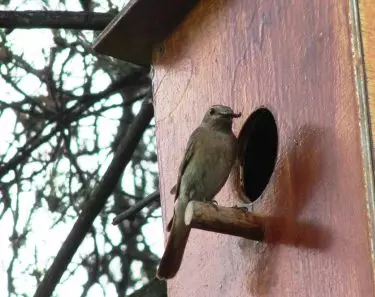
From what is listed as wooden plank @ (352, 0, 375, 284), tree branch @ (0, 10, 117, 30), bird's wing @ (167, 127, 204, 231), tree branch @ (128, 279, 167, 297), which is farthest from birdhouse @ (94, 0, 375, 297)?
tree branch @ (128, 279, 167, 297)

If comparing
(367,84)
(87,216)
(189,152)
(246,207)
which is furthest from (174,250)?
(367,84)

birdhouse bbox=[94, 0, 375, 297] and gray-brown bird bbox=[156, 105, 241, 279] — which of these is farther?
gray-brown bird bbox=[156, 105, 241, 279]

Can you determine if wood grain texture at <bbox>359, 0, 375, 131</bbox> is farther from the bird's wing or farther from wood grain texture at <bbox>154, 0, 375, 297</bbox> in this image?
the bird's wing

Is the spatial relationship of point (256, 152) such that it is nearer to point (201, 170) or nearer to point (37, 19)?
point (201, 170)

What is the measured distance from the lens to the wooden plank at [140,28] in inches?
149

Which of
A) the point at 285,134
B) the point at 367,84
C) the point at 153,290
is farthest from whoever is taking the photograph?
the point at 153,290

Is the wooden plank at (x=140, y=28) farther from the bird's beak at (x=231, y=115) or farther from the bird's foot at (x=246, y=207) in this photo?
the bird's foot at (x=246, y=207)

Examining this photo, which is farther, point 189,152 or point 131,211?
point 131,211

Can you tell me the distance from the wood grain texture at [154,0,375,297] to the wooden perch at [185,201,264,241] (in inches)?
1.5

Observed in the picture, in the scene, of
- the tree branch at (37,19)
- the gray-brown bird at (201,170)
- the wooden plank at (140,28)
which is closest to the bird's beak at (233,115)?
the gray-brown bird at (201,170)

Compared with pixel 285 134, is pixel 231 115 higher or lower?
higher

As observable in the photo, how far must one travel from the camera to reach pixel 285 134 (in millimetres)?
3150

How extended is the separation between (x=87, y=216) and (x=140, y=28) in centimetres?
62

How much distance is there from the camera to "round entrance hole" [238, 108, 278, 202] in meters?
3.46
